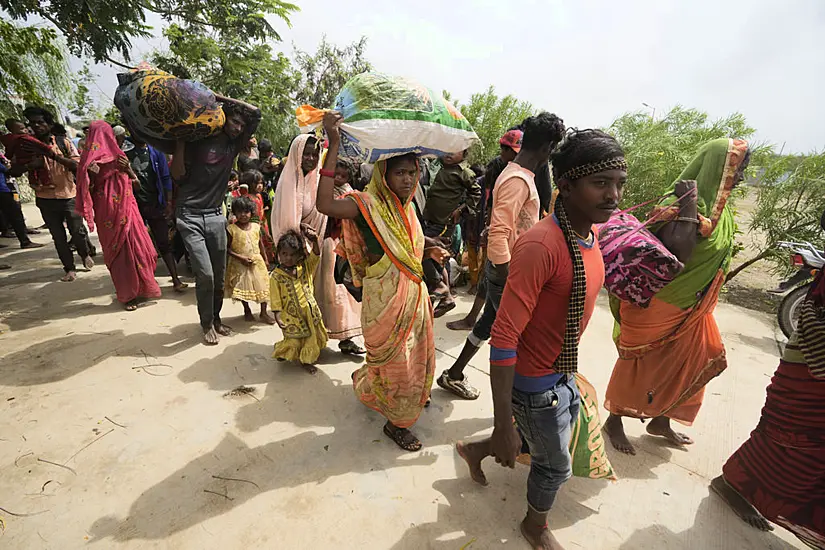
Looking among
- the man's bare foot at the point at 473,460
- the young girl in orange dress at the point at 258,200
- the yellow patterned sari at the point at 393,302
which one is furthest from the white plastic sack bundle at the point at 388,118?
the young girl in orange dress at the point at 258,200

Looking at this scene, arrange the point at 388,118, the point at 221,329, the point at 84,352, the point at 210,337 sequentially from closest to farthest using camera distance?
the point at 388,118 → the point at 84,352 → the point at 210,337 → the point at 221,329

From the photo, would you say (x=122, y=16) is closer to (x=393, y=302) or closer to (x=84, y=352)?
(x=84, y=352)

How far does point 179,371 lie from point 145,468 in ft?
3.87

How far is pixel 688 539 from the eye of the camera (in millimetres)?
2002

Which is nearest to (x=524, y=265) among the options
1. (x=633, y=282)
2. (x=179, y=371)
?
(x=633, y=282)

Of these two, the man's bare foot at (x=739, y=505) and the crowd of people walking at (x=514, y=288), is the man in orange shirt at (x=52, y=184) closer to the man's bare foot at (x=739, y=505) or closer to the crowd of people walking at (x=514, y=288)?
the crowd of people walking at (x=514, y=288)

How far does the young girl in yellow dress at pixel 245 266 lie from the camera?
14.7 ft

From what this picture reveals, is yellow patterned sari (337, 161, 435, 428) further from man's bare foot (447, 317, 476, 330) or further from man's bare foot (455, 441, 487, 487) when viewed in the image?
man's bare foot (447, 317, 476, 330)

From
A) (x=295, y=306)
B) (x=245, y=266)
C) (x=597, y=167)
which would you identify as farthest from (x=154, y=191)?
(x=597, y=167)

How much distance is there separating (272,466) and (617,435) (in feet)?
7.59

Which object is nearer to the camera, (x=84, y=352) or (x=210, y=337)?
(x=84, y=352)

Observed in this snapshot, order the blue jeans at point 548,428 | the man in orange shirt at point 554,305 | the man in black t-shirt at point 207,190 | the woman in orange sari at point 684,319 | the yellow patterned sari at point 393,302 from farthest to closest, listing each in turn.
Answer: the man in black t-shirt at point 207,190
the yellow patterned sari at point 393,302
the woman in orange sari at point 684,319
the blue jeans at point 548,428
the man in orange shirt at point 554,305

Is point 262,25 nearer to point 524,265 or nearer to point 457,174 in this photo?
point 457,174

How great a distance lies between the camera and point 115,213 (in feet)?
14.4
